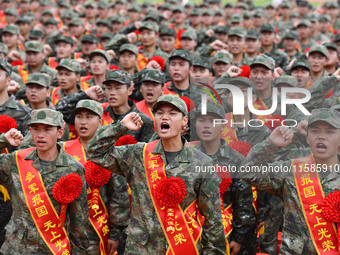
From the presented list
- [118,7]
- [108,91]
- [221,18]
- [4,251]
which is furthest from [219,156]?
[118,7]

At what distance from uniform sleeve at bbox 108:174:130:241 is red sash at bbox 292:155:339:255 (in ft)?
7.85

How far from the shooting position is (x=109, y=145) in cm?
553

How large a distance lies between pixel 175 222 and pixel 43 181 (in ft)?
5.25

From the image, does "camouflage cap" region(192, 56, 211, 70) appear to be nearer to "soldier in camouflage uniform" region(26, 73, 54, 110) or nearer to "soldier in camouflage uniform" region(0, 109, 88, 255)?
"soldier in camouflage uniform" region(26, 73, 54, 110)

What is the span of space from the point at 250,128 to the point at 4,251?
3.77 meters

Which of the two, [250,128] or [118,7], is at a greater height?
[118,7]

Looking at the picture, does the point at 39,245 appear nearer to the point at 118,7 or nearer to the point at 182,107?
the point at 182,107

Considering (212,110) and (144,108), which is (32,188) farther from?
(144,108)

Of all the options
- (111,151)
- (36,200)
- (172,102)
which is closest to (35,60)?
(36,200)

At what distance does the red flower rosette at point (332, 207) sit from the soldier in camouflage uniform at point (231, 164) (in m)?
1.59

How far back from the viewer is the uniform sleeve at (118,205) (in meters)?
7.03

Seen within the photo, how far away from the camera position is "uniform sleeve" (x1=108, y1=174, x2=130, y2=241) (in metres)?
7.03

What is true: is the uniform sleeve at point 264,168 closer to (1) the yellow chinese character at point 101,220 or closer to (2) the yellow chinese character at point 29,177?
(1) the yellow chinese character at point 101,220

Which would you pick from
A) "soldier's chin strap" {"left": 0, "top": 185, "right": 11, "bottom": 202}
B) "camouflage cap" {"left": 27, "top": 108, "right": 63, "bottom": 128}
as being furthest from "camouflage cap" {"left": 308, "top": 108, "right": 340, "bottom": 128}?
"soldier's chin strap" {"left": 0, "top": 185, "right": 11, "bottom": 202}
